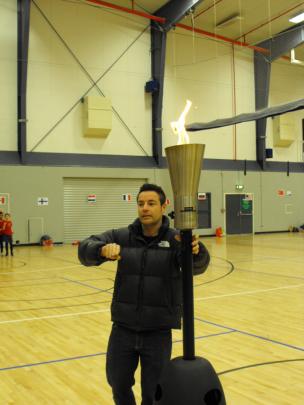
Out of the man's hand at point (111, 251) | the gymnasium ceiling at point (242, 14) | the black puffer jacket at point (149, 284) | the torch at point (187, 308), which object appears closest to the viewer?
the torch at point (187, 308)

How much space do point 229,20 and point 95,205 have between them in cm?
1077

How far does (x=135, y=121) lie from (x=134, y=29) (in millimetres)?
4285

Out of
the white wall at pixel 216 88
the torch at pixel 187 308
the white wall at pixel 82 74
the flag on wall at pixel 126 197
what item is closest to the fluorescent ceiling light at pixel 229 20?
the white wall at pixel 216 88

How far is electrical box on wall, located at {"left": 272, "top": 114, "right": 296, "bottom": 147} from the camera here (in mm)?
26797

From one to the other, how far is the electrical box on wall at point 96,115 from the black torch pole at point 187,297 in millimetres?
19305

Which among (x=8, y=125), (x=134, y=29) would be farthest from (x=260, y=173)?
(x=8, y=125)

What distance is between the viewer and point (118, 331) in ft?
9.93

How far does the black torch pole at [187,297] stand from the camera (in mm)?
2211

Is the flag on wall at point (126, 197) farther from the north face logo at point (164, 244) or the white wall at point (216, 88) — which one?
the north face logo at point (164, 244)

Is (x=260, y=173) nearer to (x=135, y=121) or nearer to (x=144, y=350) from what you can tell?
(x=135, y=121)

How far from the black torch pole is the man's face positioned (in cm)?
67

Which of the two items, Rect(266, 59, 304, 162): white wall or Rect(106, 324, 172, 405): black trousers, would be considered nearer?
Rect(106, 324, 172, 405): black trousers

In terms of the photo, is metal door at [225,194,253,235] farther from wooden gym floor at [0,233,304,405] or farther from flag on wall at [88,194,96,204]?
wooden gym floor at [0,233,304,405]

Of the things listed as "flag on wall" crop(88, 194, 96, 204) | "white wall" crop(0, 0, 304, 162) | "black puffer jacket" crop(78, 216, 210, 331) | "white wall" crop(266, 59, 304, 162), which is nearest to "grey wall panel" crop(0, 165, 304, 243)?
"flag on wall" crop(88, 194, 96, 204)
